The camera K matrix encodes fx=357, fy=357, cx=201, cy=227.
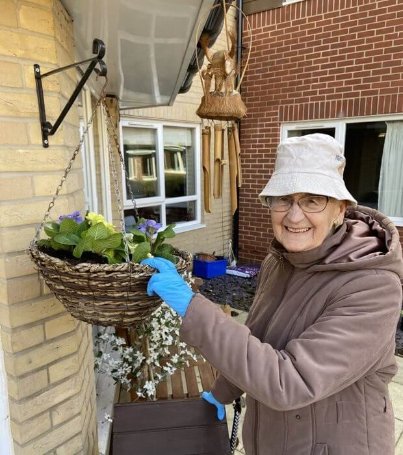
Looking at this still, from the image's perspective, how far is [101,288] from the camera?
961mm

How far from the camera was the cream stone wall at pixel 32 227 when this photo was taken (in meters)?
1.20

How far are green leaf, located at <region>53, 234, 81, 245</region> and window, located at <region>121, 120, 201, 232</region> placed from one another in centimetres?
357

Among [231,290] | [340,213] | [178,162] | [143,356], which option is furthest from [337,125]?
[340,213]

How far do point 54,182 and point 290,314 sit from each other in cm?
97

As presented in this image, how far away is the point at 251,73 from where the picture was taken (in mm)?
6117

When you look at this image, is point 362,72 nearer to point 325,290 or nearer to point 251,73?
point 251,73

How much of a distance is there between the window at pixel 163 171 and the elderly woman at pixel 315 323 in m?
3.66

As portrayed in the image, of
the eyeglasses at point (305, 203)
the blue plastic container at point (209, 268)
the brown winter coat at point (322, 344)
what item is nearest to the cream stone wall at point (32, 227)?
the brown winter coat at point (322, 344)

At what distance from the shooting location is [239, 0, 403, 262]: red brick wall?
4867mm

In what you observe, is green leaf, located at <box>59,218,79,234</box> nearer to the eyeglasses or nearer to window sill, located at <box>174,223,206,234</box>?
the eyeglasses

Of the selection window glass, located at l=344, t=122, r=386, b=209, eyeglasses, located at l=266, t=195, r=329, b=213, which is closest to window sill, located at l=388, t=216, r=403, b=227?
window glass, located at l=344, t=122, r=386, b=209

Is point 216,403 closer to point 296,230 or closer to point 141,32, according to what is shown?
point 296,230

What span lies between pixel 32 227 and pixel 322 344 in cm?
104

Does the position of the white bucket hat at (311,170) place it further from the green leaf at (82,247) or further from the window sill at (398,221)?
the window sill at (398,221)
